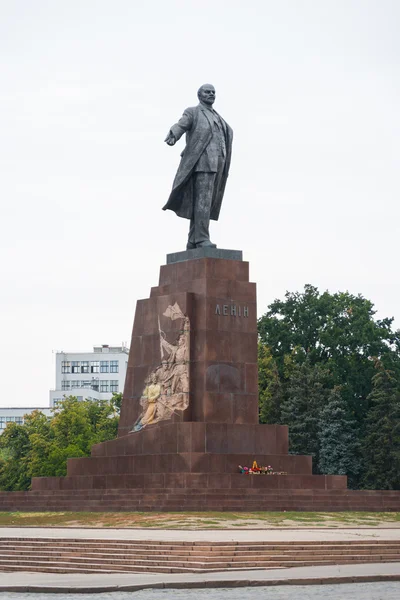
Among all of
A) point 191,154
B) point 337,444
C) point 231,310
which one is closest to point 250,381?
point 231,310

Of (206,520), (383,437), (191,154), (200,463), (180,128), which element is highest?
(180,128)

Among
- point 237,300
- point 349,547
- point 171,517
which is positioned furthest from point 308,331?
Answer: point 349,547

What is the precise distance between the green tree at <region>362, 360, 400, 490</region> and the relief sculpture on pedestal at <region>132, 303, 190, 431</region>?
18967 mm

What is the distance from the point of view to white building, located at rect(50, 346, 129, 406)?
127938mm

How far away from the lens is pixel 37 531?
24.5 m

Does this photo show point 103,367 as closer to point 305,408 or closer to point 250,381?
point 305,408

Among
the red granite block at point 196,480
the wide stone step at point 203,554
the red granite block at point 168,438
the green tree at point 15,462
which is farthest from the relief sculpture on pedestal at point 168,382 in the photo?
the green tree at point 15,462

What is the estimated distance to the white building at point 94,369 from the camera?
127938 mm

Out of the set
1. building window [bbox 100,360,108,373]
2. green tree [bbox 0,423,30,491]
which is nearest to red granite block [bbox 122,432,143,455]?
green tree [bbox 0,423,30,491]

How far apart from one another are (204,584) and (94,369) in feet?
368

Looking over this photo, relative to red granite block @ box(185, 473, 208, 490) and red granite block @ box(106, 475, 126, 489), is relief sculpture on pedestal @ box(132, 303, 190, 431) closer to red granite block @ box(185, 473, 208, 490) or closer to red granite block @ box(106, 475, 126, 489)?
red granite block @ box(106, 475, 126, 489)

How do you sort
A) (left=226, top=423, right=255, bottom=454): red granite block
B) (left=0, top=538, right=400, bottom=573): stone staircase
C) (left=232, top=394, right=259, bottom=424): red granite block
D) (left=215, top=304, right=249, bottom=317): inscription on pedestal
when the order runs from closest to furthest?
(left=0, top=538, right=400, bottom=573): stone staircase
(left=226, top=423, right=255, bottom=454): red granite block
(left=232, top=394, right=259, bottom=424): red granite block
(left=215, top=304, right=249, bottom=317): inscription on pedestal

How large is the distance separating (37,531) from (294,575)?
7826 mm

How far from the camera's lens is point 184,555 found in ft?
64.7
